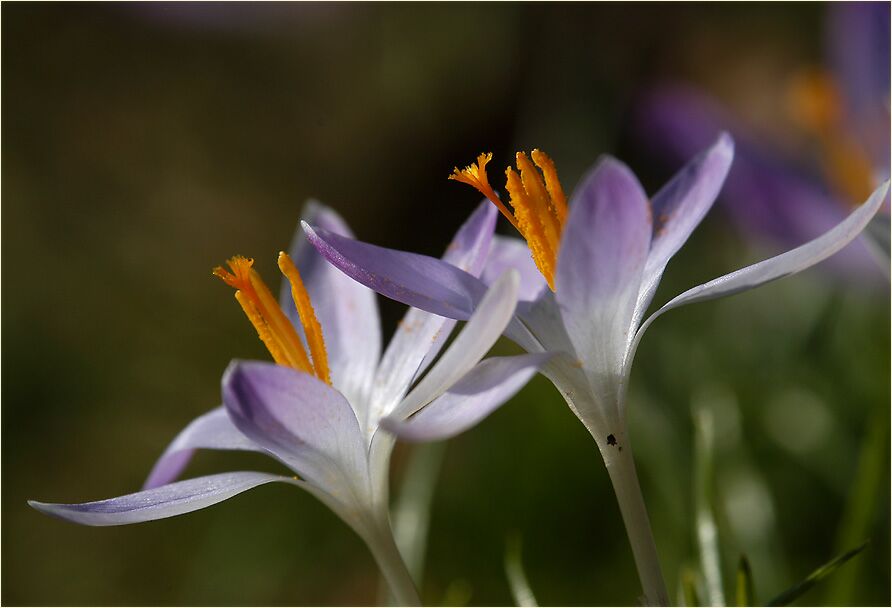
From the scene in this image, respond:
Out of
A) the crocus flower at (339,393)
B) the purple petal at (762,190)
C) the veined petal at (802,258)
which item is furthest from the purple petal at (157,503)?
the purple petal at (762,190)

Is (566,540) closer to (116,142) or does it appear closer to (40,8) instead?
(116,142)

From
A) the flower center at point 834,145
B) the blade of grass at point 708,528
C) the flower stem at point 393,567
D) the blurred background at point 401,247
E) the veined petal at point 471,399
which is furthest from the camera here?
the blurred background at point 401,247

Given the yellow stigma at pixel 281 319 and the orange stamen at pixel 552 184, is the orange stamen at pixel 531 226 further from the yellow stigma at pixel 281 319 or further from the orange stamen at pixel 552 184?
the yellow stigma at pixel 281 319

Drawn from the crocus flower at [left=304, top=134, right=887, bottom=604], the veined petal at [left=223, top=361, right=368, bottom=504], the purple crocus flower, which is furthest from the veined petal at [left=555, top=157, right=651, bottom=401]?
the purple crocus flower

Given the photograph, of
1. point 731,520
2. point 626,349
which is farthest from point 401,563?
point 731,520

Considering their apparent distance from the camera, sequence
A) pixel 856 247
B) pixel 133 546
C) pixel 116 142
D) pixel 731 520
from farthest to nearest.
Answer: pixel 116 142 < pixel 133 546 < pixel 856 247 < pixel 731 520

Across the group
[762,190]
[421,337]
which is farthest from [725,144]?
[762,190]

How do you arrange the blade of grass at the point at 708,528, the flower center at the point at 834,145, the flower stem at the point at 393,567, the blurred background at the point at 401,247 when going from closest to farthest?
1. the flower stem at the point at 393,567
2. the blade of grass at the point at 708,528
3. the flower center at the point at 834,145
4. the blurred background at the point at 401,247
